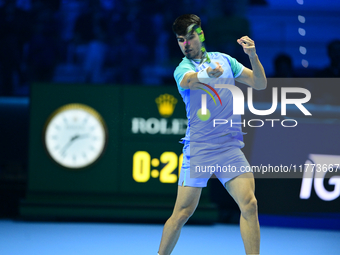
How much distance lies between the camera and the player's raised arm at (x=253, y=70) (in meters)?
2.40

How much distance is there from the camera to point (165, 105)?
4754 millimetres

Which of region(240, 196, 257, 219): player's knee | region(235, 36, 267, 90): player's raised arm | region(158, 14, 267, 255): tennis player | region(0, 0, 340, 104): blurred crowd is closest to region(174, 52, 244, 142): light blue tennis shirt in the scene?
region(158, 14, 267, 255): tennis player

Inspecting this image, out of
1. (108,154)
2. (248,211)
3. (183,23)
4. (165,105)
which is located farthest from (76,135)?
(248,211)

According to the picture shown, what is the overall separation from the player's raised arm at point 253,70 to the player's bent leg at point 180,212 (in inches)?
28.2

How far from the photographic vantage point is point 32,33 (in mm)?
6625

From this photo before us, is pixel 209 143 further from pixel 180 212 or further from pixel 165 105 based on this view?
pixel 165 105

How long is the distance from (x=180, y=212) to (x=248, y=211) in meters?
0.39

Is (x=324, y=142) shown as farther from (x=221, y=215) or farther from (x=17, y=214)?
(x=17, y=214)

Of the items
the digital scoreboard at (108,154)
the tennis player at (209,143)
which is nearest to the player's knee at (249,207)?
the tennis player at (209,143)

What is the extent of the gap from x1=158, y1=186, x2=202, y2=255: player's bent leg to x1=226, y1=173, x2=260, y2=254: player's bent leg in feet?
0.78

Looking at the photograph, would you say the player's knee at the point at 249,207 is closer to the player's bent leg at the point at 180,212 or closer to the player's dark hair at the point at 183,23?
the player's bent leg at the point at 180,212

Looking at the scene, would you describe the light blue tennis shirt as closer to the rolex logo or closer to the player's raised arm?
the player's raised arm

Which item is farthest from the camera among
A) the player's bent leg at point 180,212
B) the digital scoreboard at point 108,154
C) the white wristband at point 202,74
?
the digital scoreboard at point 108,154

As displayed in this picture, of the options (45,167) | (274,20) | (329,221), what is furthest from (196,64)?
(274,20)
